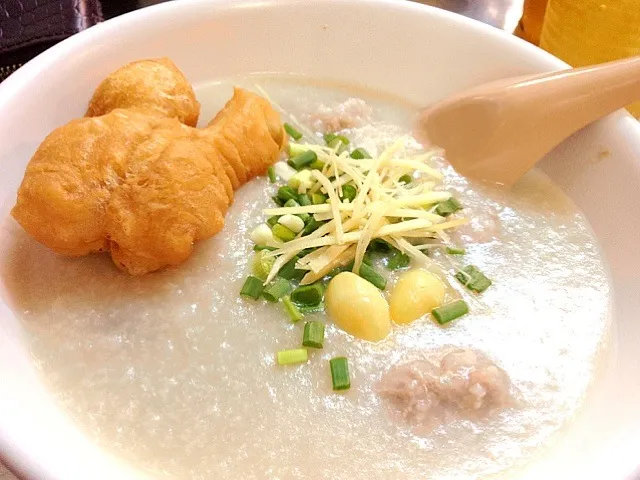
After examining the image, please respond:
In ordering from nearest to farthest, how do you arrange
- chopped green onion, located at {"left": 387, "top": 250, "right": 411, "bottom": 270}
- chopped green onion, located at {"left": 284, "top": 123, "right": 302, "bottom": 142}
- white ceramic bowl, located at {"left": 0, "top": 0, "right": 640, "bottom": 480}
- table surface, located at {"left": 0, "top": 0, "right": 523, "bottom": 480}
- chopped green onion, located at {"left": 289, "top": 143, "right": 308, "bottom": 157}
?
white ceramic bowl, located at {"left": 0, "top": 0, "right": 640, "bottom": 480} < chopped green onion, located at {"left": 387, "top": 250, "right": 411, "bottom": 270} < chopped green onion, located at {"left": 289, "top": 143, "right": 308, "bottom": 157} < chopped green onion, located at {"left": 284, "top": 123, "right": 302, "bottom": 142} < table surface, located at {"left": 0, "top": 0, "right": 523, "bottom": 480}

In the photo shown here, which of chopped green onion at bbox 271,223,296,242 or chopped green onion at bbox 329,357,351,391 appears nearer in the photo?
chopped green onion at bbox 329,357,351,391

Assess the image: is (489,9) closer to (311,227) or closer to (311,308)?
(311,227)

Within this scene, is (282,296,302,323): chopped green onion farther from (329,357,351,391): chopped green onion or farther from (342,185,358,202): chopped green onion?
(342,185,358,202): chopped green onion

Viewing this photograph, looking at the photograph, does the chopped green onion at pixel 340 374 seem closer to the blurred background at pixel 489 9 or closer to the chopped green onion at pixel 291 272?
the chopped green onion at pixel 291 272

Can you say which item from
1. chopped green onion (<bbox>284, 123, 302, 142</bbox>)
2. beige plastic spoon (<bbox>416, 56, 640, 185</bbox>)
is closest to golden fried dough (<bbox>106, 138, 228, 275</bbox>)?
chopped green onion (<bbox>284, 123, 302, 142</bbox>)

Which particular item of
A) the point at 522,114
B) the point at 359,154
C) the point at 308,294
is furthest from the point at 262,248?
the point at 522,114

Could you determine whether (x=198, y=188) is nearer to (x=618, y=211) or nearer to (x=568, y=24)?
(x=618, y=211)
